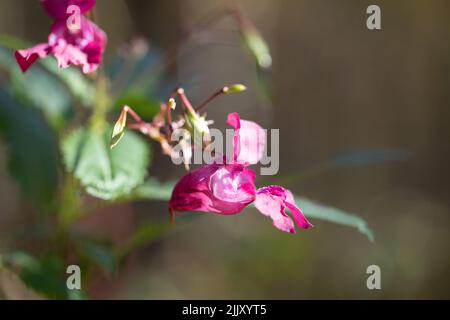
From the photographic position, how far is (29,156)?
99 centimetres

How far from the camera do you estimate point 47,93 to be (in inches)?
41.4

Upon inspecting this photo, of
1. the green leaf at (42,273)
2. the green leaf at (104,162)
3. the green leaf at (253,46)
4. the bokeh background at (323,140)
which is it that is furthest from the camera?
the bokeh background at (323,140)

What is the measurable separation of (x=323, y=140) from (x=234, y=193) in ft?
8.35

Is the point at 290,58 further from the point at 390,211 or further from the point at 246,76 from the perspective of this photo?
the point at 390,211

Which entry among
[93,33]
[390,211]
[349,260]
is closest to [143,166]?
[93,33]

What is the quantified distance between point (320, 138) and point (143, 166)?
2379 millimetres

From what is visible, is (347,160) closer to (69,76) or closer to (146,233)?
(146,233)

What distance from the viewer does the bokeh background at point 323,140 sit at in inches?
96.2

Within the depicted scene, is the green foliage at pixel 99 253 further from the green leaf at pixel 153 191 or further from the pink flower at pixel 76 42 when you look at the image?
the pink flower at pixel 76 42

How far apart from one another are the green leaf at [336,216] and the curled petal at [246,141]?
15cm

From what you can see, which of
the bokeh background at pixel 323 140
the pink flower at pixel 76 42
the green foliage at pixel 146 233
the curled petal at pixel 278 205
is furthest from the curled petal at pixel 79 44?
the bokeh background at pixel 323 140

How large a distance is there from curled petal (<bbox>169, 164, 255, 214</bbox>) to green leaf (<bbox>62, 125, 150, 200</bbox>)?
118 mm

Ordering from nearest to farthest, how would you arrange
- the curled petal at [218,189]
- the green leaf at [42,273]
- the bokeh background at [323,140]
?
the curled petal at [218,189] < the green leaf at [42,273] < the bokeh background at [323,140]

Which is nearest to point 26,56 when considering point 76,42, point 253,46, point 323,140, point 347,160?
point 76,42
